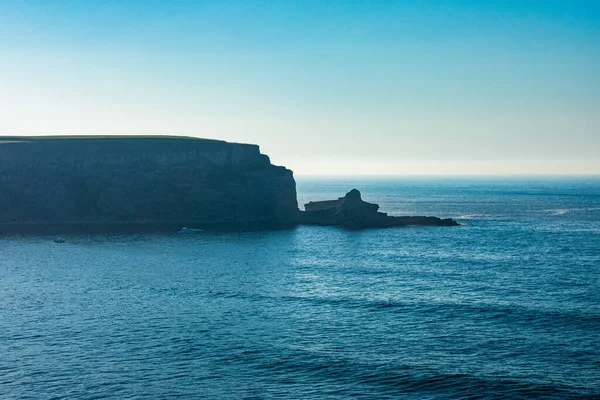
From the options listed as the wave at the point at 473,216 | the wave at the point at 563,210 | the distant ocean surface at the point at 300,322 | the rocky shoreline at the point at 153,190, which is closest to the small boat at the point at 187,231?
the rocky shoreline at the point at 153,190

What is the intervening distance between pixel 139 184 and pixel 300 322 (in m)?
96.9

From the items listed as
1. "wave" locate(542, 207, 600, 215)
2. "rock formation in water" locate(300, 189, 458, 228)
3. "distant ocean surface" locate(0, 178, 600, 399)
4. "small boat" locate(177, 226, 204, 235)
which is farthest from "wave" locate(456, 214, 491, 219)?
"small boat" locate(177, 226, 204, 235)

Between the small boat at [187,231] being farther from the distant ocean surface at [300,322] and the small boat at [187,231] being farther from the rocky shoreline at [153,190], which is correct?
the distant ocean surface at [300,322]

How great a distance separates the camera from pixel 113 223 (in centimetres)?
13850

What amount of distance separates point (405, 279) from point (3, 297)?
44.6 m

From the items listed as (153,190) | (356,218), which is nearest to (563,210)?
(356,218)

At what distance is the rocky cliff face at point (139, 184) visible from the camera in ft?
458

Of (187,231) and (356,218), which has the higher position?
(356,218)

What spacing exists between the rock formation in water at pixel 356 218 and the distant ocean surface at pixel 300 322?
3658cm

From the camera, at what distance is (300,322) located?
54.9 m

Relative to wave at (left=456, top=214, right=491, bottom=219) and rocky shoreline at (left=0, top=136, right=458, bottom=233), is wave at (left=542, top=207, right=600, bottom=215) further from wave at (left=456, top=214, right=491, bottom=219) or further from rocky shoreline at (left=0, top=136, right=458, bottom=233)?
rocky shoreline at (left=0, top=136, right=458, bottom=233)

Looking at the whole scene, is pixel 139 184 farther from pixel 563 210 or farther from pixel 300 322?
pixel 563 210

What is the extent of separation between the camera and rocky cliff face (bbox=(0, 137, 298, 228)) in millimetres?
139500

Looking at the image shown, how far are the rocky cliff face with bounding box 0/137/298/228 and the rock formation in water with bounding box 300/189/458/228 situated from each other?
6.13 m
